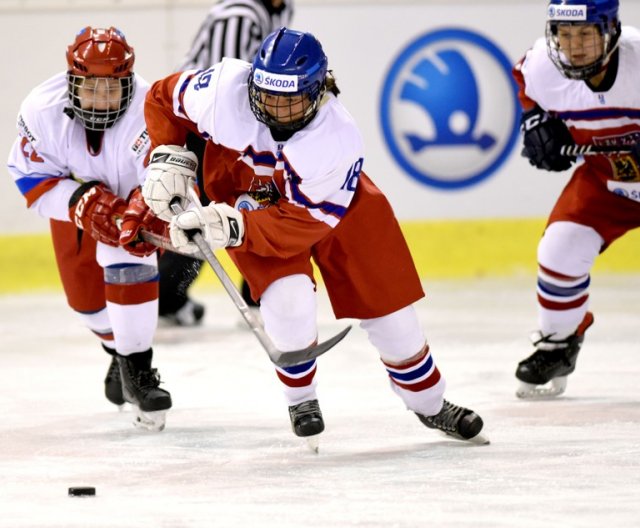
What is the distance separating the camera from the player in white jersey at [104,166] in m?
3.26

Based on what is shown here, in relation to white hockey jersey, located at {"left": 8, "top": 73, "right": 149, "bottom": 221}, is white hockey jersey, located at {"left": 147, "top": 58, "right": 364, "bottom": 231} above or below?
above

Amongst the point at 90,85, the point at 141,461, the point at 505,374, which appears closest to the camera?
the point at 141,461

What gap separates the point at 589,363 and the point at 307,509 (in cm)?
197

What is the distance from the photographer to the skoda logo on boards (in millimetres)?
5938

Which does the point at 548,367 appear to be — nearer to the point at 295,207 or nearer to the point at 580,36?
the point at 580,36

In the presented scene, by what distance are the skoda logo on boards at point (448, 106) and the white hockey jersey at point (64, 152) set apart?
270cm

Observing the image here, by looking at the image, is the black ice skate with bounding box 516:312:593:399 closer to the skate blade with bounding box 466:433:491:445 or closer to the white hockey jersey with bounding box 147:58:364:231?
the skate blade with bounding box 466:433:491:445

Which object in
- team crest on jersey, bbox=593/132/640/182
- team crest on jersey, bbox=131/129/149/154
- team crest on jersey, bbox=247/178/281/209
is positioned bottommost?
team crest on jersey, bbox=593/132/640/182

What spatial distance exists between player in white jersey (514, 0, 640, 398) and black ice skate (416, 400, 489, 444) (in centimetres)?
68

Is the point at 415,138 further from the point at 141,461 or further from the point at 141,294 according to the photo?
the point at 141,461

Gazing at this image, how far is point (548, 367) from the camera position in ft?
12.3

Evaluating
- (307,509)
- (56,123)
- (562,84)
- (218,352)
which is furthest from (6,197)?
(307,509)

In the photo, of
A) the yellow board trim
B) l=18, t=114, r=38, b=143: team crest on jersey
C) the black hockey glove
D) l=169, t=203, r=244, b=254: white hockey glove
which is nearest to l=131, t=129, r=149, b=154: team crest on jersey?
l=18, t=114, r=38, b=143: team crest on jersey

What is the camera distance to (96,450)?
3.14 m
